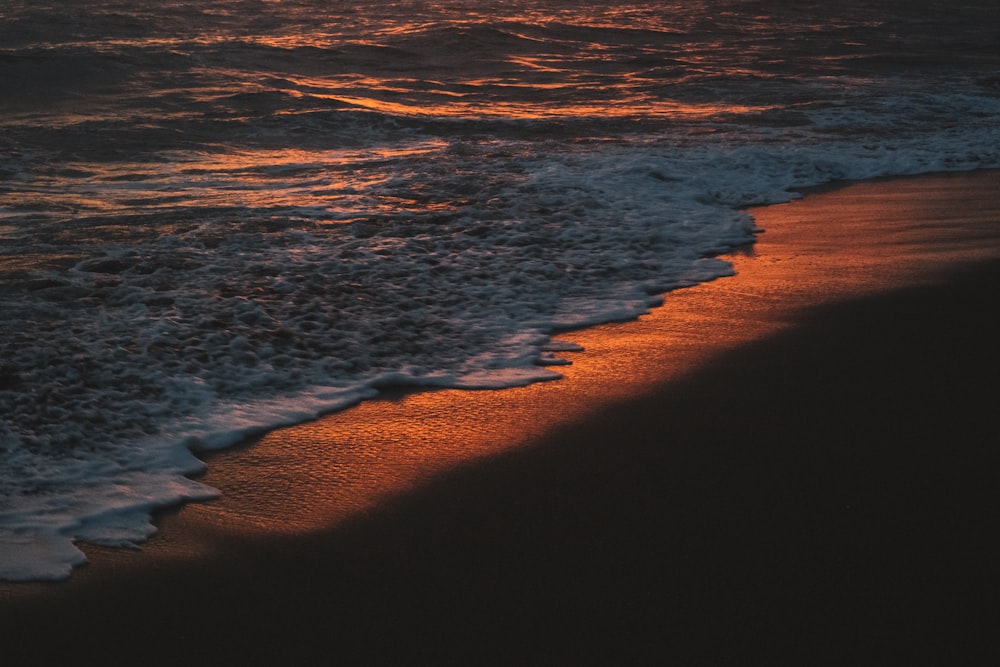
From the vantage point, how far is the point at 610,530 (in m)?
3.30

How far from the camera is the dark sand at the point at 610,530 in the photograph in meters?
2.77

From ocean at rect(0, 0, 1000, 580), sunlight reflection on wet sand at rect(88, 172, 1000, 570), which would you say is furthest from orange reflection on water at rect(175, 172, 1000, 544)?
ocean at rect(0, 0, 1000, 580)

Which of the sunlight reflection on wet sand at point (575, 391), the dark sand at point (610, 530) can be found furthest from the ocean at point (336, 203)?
the dark sand at point (610, 530)

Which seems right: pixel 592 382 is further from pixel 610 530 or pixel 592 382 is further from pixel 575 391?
pixel 610 530

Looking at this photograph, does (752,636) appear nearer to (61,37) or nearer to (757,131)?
(757,131)

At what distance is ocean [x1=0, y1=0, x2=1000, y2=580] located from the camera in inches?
171

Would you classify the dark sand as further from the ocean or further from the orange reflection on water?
the ocean

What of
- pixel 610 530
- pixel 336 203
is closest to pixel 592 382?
pixel 610 530

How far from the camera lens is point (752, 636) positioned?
2.75m

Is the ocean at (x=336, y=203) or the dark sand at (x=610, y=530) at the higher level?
the ocean at (x=336, y=203)

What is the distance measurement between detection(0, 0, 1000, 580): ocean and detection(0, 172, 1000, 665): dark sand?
34 cm

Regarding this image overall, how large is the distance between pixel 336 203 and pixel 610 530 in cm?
556

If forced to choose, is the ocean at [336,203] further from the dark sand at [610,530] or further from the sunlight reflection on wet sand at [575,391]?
the dark sand at [610,530]

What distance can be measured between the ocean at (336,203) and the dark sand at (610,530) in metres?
0.34
